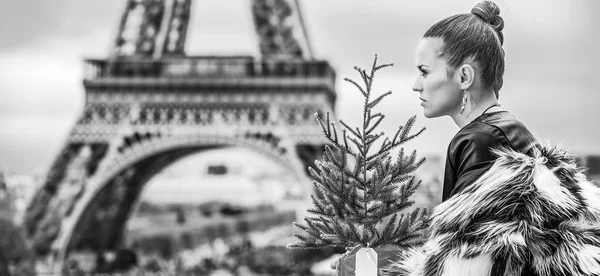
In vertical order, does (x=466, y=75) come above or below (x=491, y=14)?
below

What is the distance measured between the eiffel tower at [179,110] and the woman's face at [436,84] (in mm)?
15885

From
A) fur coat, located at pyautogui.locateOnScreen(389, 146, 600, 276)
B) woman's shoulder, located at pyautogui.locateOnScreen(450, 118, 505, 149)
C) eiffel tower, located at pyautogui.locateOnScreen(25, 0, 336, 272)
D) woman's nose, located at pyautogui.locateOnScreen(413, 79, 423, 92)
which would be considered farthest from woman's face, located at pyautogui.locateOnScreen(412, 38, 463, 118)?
eiffel tower, located at pyautogui.locateOnScreen(25, 0, 336, 272)

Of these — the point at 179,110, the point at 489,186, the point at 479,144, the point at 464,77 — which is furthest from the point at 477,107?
the point at 179,110

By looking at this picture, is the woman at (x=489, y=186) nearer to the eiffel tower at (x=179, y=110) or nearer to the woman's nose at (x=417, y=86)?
the woman's nose at (x=417, y=86)

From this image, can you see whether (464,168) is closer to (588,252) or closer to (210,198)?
(588,252)

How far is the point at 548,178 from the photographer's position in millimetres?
2002

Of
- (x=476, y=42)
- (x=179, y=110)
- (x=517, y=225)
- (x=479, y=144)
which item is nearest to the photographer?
(x=517, y=225)

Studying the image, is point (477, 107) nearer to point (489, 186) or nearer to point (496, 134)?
point (496, 134)

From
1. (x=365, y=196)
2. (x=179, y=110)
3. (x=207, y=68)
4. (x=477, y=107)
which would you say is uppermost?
(x=207, y=68)

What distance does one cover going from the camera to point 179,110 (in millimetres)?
19016

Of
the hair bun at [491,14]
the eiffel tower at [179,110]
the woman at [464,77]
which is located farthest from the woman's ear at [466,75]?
the eiffel tower at [179,110]

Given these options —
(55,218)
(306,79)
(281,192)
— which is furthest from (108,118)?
(281,192)

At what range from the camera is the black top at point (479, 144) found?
205cm

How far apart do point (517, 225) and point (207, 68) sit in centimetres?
1754
